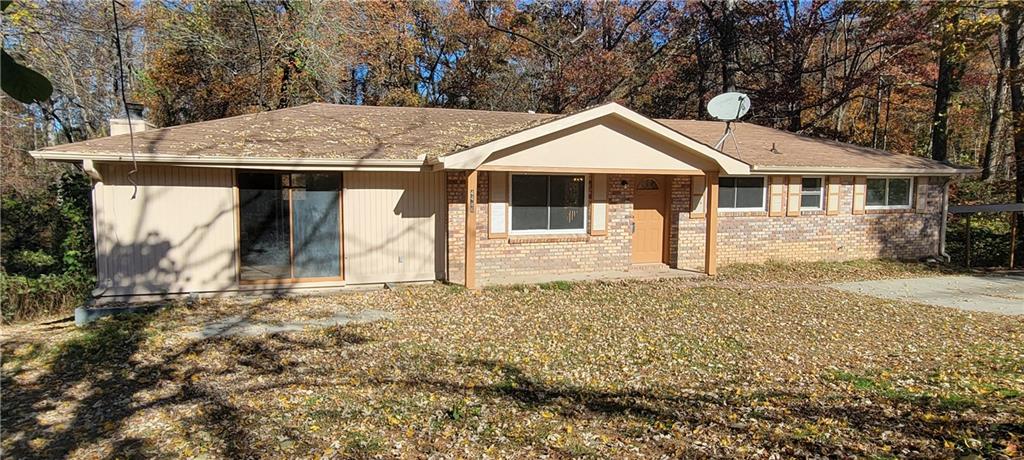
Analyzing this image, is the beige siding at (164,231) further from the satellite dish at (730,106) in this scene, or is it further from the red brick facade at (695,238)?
the satellite dish at (730,106)

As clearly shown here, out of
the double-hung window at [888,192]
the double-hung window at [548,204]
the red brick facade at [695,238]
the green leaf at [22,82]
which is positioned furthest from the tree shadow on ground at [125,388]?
the double-hung window at [888,192]

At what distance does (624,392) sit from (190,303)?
7.06 m

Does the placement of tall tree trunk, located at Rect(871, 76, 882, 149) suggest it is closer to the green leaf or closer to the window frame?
the window frame

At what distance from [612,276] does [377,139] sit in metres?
5.46

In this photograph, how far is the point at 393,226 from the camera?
32.9ft

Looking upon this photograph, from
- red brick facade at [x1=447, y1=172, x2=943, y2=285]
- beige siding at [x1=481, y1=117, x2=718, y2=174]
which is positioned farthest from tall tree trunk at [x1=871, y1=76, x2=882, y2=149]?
beige siding at [x1=481, y1=117, x2=718, y2=174]

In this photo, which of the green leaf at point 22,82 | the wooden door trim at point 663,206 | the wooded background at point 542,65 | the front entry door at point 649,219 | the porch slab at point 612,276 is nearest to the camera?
the green leaf at point 22,82

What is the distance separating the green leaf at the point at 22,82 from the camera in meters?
1.55

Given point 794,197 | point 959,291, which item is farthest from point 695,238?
point 959,291

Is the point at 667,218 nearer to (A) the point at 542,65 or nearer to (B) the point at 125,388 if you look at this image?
(B) the point at 125,388

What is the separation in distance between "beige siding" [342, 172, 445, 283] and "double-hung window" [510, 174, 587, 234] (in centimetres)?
160

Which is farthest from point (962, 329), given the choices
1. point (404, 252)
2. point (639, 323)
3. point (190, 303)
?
point (190, 303)

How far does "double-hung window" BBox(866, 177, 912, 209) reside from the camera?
13695mm

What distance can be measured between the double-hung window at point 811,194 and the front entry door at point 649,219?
364cm
